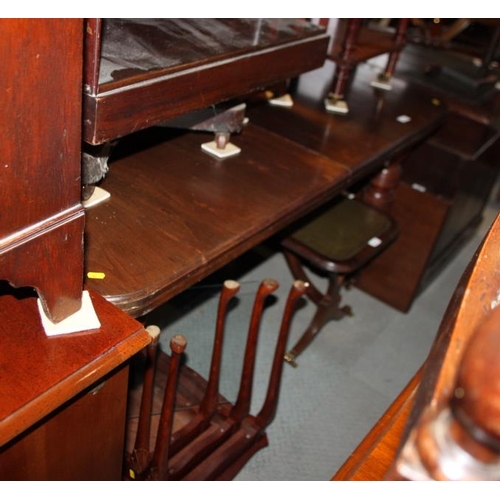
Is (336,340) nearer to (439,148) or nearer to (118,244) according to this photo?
(439,148)

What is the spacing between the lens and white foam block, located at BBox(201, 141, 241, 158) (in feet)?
5.44

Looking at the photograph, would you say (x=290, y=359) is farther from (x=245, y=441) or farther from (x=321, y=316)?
(x=245, y=441)

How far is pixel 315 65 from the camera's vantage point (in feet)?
5.32

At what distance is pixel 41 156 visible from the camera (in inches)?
32.0

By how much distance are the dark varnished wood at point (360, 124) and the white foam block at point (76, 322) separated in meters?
0.94

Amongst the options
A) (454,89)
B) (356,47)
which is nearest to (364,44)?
(356,47)

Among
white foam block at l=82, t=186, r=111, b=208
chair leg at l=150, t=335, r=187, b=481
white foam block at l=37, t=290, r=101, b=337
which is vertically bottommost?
chair leg at l=150, t=335, r=187, b=481

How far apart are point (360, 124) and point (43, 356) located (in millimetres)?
1438

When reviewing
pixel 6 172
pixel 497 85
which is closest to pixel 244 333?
pixel 6 172

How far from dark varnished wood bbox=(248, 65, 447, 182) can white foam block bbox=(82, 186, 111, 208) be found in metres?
0.66

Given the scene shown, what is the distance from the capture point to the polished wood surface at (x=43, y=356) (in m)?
0.89

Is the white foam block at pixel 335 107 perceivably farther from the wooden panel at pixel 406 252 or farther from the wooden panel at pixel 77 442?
the wooden panel at pixel 77 442

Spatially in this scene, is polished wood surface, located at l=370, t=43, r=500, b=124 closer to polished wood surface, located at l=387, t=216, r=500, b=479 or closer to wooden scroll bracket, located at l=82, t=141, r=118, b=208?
wooden scroll bracket, located at l=82, t=141, r=118, b=208

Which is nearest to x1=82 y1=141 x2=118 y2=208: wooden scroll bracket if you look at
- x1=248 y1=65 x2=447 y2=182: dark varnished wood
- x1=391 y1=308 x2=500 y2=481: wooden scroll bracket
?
x1=248 y1=65 x2=447 y2=182: dark varnished wood
